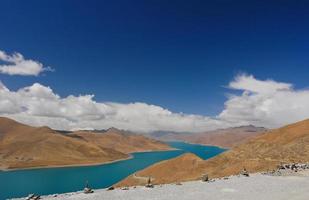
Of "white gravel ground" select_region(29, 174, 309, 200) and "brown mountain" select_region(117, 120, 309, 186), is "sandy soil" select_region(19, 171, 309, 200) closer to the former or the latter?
"white gravel ground" select_region(29, 174, 309, 200)

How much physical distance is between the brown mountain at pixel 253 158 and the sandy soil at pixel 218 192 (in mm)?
48095

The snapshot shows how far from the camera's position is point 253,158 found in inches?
4769

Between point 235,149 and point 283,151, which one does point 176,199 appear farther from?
point 235,149

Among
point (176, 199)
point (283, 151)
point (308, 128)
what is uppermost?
point (308, 128)

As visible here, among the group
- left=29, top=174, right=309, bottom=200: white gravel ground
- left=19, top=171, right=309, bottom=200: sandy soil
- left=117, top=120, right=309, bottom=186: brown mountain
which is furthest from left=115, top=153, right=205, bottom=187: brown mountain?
left=29, top=174, right=309, bottom=200: white gravel ground

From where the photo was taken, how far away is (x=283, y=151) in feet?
379

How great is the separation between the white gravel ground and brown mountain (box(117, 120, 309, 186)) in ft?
159

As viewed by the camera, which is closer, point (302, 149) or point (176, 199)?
point (176, 199)

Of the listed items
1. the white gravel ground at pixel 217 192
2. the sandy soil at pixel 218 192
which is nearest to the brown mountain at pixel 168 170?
the sandy soil at pixel 218 192

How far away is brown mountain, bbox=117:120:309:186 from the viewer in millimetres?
108412

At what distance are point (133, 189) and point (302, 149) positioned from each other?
82.6 metres

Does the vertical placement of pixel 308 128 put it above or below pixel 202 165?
above

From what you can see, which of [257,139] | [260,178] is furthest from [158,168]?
[260,178]

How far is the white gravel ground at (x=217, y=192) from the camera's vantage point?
132 feet
